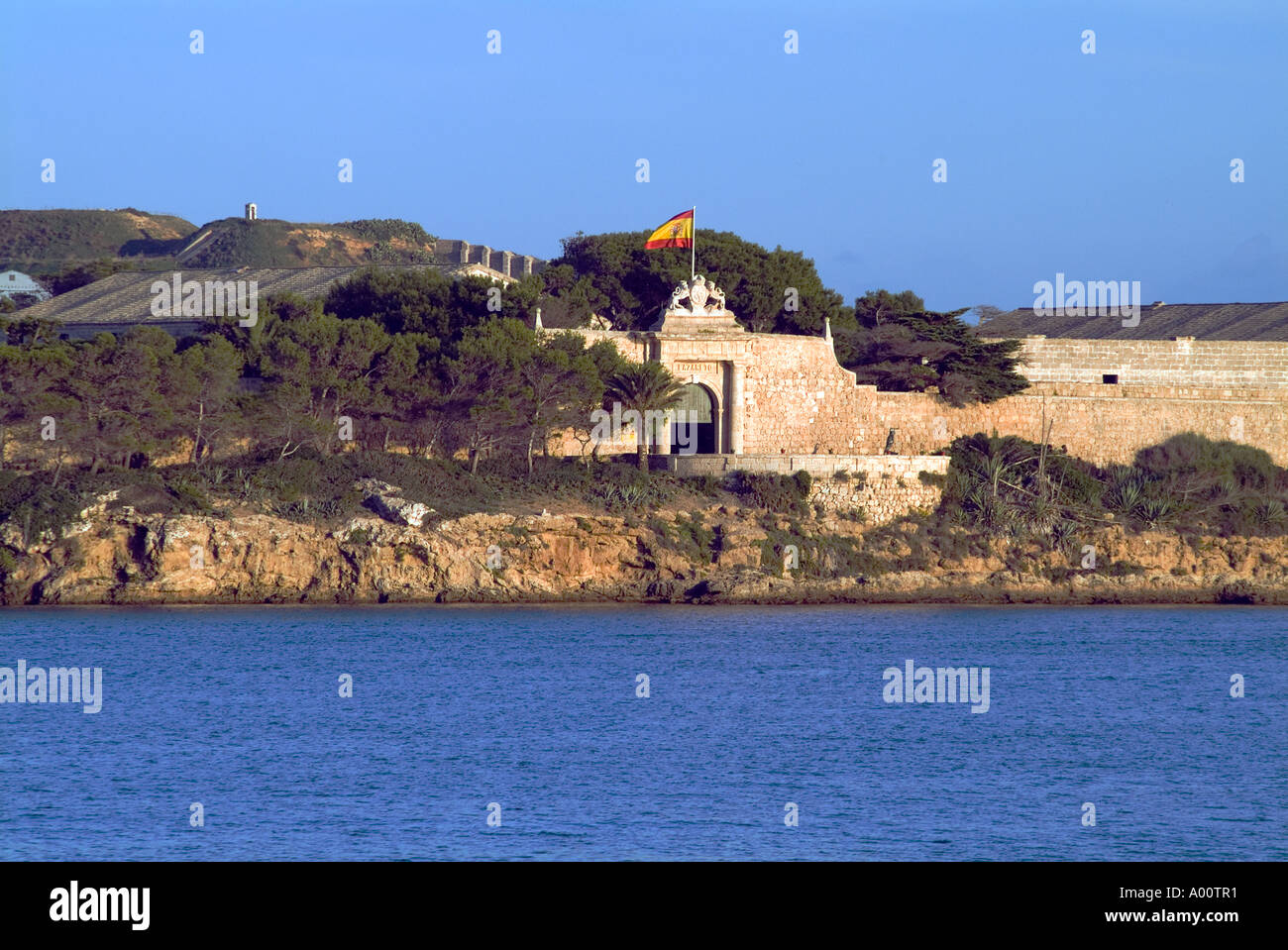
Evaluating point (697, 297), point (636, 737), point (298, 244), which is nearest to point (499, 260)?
point (697, 297)

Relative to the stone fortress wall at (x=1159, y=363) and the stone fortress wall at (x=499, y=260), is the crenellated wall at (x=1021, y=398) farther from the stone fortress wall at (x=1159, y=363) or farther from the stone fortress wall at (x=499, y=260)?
the stone fortress wall at (x=499, y=260)

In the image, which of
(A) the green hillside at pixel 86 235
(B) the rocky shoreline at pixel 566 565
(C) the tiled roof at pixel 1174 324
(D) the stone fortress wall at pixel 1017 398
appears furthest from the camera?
(A) the green hillside at pixel 86 235

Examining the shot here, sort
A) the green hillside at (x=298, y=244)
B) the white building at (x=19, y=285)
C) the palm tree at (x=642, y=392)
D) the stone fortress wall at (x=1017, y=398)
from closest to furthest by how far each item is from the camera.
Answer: the palm tree at (x=642, y=392)
the stone fortress wall at (x=1017, y=398)
the white building at (x=19, y=285)
the green hillside at (x=298, y=244)

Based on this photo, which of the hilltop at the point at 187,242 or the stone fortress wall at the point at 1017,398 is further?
the hilltop at the point at 187,242

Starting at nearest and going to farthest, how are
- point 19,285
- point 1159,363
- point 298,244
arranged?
point 1159,363 → point 19,285 → point 298,244

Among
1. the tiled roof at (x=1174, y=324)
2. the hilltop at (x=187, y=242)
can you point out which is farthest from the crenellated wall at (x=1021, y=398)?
the hilltop at (x=187, y=242)

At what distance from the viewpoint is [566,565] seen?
36438 millimetres

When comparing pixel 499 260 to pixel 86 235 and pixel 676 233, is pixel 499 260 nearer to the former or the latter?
pixel 676 233

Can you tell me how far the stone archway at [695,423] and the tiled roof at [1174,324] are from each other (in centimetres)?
1166

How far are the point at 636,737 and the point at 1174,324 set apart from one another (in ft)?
117

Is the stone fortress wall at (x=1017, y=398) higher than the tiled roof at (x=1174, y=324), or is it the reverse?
the tiled roof at (x=1174, y=324)

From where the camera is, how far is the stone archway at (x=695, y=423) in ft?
135

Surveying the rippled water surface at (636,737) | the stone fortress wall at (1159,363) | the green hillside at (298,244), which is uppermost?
the green hillside at (298,244)
